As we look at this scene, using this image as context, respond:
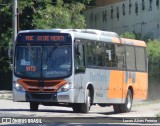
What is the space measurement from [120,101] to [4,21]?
83.0ft

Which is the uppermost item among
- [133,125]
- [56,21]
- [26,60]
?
[56,21]

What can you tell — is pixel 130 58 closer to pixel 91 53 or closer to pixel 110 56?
pixel 110 56

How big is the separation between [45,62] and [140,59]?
7.08 metres

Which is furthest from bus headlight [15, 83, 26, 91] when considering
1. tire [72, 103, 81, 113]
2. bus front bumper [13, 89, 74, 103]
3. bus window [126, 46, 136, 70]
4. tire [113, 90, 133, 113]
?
bus window [126, 46, 136, 70]

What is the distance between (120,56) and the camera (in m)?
25.6

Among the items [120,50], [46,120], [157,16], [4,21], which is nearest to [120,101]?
[120,50]

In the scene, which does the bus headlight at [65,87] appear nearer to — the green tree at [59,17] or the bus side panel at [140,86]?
the bus side panel at [140,86]

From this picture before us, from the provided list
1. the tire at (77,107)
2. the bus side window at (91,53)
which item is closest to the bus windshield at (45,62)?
the bus side window at (91,53)

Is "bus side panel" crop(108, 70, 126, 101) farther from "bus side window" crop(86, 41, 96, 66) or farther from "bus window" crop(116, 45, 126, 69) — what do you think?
"bus side window" crop(86, 41, 96, 66)

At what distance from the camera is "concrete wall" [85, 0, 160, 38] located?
153ft

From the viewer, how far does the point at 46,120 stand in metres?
16.9

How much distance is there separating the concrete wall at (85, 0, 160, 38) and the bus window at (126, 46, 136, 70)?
62.2ft

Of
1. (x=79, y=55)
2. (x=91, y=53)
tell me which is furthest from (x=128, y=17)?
(x=79, y=55)

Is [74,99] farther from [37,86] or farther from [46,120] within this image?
[46,120]
